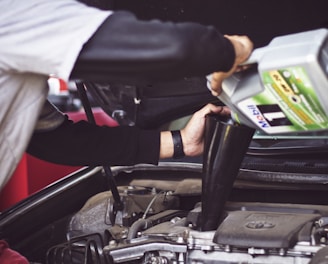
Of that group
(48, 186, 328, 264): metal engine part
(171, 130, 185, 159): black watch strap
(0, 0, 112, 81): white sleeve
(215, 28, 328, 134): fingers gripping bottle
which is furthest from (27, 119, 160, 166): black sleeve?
(0, 0, 112, 81): white sleeve

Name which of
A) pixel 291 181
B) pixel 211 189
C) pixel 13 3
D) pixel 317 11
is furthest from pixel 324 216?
pixel 13 3

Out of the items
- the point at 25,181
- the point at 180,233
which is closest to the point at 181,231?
the point at 180,233

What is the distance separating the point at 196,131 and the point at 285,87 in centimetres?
40

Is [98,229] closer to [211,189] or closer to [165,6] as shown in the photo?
[211,189]

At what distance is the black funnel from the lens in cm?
125

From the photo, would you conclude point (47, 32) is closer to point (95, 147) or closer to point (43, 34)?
point (43, 34)

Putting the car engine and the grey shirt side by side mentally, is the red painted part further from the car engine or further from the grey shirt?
the grey shirt

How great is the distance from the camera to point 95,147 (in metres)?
1.42

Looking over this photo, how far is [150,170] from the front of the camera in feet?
5.62

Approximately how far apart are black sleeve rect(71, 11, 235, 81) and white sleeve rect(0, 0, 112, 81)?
2cm

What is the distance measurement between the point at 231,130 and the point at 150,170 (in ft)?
1.69

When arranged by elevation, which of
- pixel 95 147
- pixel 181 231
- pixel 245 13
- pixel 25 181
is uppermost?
pixel 245 13

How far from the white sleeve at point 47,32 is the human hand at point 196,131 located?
46 cm

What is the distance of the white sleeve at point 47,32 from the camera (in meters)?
0.95
